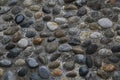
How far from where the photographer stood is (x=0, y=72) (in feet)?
6.61

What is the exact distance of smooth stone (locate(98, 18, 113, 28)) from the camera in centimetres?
218

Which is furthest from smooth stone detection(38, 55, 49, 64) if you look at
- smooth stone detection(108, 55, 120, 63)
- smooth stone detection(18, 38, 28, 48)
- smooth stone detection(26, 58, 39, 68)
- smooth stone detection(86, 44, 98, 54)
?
smooth stone detection(108, 55, 120, 63)

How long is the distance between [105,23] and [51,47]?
1.26 feet

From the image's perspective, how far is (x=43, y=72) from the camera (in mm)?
1982

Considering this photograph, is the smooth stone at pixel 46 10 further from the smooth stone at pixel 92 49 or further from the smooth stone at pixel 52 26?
the smooth stone at pixel 92 49

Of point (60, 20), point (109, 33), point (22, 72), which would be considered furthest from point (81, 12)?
point (22, 72)

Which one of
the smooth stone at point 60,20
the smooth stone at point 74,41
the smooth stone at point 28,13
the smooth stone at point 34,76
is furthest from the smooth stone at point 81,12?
the smooth stone at point 34,76

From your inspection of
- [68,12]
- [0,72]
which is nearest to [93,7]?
[68,12]

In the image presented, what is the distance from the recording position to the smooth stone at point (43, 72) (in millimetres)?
1966

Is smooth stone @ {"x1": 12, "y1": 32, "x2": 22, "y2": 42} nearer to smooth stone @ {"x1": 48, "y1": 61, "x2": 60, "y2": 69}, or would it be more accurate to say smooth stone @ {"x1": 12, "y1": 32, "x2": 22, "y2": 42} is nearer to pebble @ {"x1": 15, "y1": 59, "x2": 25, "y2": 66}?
pebble @ {"x1": 15, "y1": 59, "x2": 25, "y2": 66}

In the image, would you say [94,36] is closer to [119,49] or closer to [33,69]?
[119,49]

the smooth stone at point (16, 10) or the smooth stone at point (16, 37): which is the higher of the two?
the smooth stone at point (16, 10)

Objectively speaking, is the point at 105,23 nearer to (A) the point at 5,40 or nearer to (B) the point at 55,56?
(B) the point at 55,56

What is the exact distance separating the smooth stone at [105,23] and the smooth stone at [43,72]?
0.47 meters
